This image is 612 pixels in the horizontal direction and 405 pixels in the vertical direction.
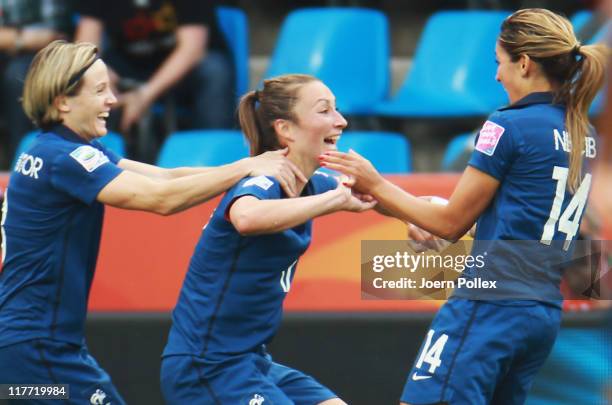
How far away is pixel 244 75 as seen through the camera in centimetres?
820

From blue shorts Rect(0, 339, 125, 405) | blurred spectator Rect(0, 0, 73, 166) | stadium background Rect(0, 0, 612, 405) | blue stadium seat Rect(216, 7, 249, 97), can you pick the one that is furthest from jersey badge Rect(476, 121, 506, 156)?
blurred spectator Rect(0, 0, 73, 166)

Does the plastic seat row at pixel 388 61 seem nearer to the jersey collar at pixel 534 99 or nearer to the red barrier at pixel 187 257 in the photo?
the red barrier at pixel 187 257

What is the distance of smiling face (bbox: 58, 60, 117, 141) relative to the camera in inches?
177

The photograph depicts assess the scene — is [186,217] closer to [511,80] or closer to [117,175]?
[117,175]

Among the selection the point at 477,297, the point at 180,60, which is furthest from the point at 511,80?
the point at 180,60

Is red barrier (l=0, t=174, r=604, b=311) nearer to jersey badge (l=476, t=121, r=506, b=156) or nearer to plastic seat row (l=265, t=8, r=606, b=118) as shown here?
jersey badge (l=476, t=121, r=506, b=156)

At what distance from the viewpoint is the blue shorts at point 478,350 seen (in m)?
4.18

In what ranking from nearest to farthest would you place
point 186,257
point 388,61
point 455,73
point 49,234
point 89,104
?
point 49,234 → point 89,104 → point 186,257 → point 455,73 → point 388,61

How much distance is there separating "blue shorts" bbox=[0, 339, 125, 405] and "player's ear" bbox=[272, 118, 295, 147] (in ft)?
3.43

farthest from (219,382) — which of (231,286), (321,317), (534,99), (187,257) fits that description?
(187,257)

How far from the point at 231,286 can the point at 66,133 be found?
0.83 meters

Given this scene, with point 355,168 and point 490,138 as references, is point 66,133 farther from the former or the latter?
point 490,138

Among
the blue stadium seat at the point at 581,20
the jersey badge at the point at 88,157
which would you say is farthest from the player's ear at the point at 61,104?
the blue stadium seat at the point at 581,20

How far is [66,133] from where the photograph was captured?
4480mm
